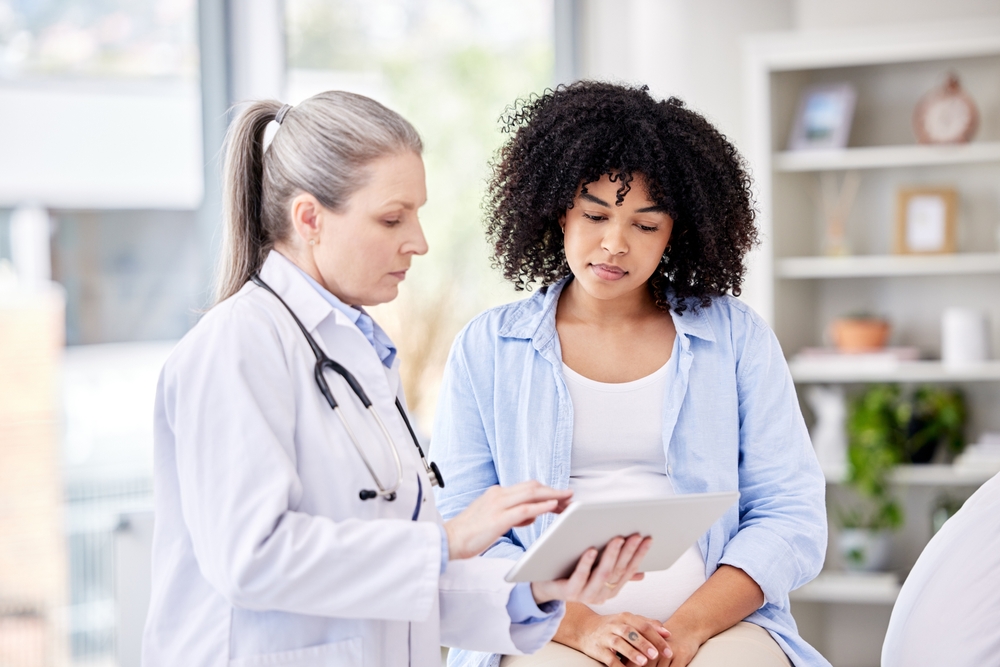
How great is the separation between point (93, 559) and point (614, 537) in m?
1.97

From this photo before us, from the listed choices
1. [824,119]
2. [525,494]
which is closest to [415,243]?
[525,494]

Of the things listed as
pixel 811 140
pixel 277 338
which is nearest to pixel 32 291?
pixel 277 338

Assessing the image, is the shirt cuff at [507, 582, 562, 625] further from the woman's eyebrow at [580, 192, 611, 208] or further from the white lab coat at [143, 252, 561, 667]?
the woman's eyebrow at [580, 192, 611, 208]

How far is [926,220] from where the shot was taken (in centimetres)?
320

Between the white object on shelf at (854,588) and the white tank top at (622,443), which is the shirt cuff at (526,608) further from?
the white object on shelf at (854,588)

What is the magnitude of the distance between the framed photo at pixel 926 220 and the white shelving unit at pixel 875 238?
2.5 inches

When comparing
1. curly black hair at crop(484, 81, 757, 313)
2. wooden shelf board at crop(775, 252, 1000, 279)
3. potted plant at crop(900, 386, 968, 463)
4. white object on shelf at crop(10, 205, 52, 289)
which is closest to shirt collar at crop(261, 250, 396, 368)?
curly black hair at crop(484, 81, 757, 313)

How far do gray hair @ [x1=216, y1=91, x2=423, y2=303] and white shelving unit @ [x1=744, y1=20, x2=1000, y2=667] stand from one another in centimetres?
207

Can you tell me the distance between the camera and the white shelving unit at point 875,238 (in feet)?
10.1

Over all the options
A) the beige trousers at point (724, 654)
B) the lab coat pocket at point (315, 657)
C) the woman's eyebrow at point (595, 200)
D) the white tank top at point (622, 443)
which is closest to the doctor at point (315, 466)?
the lab coat pocket at point (315, 657)

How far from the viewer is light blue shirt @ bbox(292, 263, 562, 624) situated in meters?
1.26

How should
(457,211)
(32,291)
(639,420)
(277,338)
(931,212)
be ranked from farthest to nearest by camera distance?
(457,211) < (931,212) < (32,291) < (639,420) < (277,338)

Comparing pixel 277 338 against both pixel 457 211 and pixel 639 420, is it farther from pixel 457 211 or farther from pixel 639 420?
pixel 457 211

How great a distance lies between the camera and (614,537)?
1.18m
